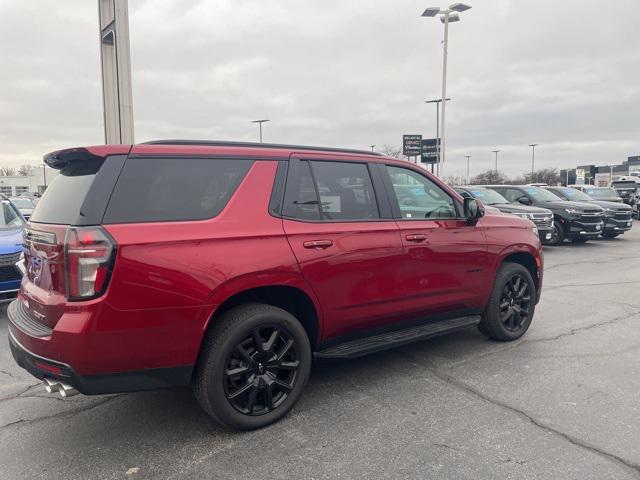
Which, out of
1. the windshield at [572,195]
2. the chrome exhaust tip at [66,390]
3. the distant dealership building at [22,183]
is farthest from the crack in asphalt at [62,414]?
the distant dealership building at [22,183]

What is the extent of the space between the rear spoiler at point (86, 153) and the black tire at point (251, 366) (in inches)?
46.9

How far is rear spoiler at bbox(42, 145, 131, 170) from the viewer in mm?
2934

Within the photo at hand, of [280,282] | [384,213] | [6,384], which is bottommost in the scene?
[6,384]

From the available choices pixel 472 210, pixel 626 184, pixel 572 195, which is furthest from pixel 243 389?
pixel 626 184

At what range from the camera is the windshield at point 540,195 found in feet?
48.9

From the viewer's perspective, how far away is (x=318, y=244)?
3479 millimetres

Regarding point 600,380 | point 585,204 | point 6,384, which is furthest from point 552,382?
point 585,204

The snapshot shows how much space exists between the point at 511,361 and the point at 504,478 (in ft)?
6.47

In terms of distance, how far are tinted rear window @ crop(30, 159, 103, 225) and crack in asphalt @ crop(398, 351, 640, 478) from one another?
3042 mm

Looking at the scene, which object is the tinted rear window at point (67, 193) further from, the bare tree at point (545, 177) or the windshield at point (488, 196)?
the bare tree at point (545, 177)

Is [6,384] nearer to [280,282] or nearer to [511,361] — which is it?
[280,282]

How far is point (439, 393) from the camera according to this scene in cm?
383

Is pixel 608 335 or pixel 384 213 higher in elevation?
pixel 384 213

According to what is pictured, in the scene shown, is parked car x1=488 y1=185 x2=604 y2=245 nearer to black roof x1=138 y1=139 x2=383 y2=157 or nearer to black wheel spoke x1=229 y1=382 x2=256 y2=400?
black roof x1=138 y1=139 x2=383 y2=157
